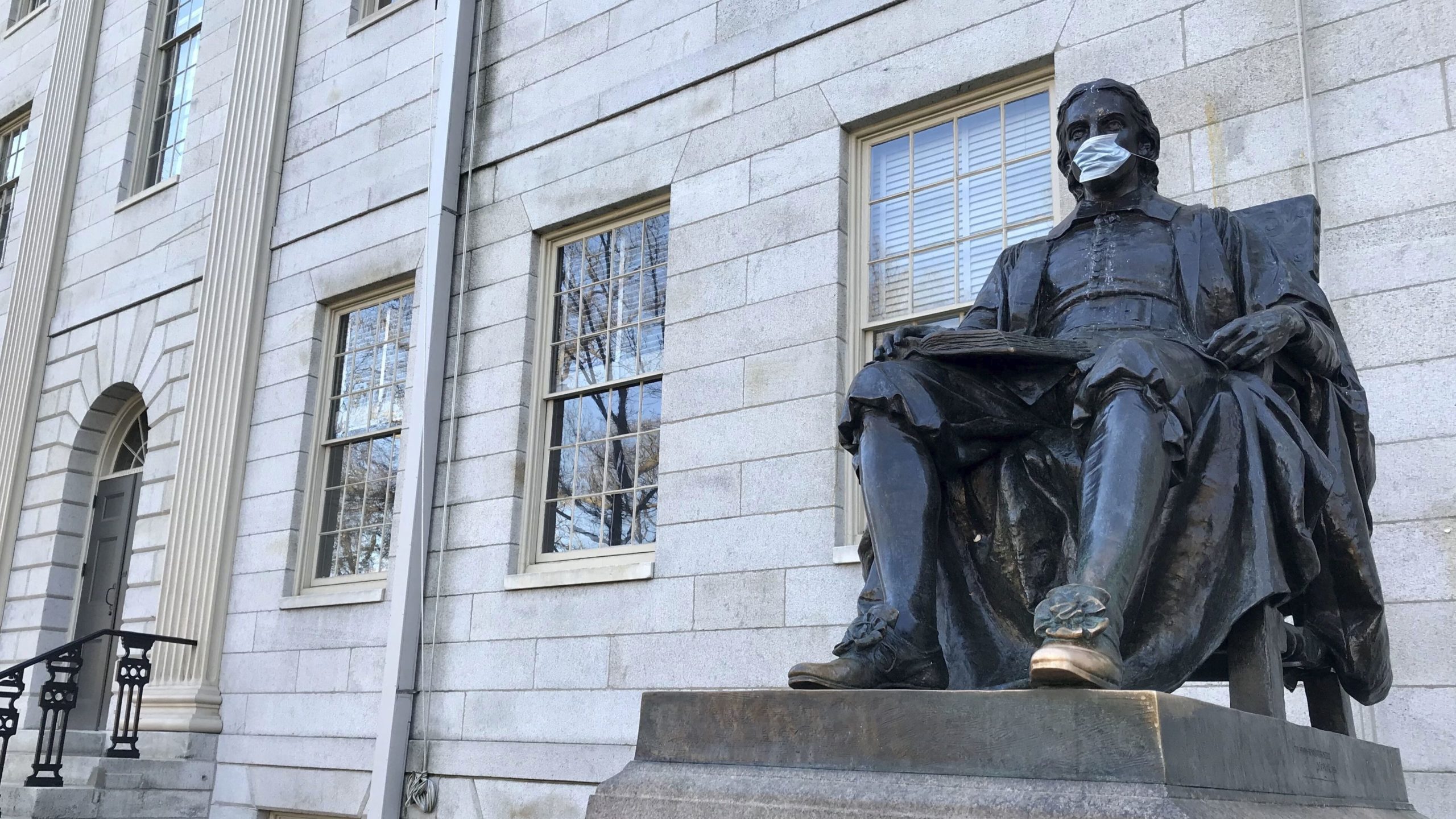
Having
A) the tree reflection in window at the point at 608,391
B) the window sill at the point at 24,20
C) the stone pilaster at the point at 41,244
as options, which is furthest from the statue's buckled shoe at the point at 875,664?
the window sill at the point at 24,20

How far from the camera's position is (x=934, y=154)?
24.9 ft

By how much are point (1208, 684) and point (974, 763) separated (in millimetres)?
3694

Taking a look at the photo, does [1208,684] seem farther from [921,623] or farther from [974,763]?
[974,763]

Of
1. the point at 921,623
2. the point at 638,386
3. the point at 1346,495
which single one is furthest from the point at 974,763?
the point at 638,386

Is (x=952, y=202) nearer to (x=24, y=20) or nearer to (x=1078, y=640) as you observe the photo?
(x=1078, y=640)

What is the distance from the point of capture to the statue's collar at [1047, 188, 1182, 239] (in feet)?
12.4

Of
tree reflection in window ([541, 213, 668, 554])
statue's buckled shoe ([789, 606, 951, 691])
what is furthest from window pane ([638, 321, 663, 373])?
statue's buckled shoe ([789, 606, 951, 691])

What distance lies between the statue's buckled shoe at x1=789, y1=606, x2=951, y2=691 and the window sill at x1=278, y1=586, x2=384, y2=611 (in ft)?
22.5

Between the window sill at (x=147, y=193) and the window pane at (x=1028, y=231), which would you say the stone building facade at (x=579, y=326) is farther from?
the window sill at (x=147, y=193)

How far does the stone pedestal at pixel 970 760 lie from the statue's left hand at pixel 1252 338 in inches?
33.9

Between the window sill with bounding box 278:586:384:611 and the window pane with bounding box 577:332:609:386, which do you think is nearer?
the window pane with bounding box 577:332:609:386

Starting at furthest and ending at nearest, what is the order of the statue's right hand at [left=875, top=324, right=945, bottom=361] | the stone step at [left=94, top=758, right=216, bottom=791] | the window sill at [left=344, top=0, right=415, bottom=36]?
the window sill at [left=344, top=0, right=415, bottom=36] → the stone step at [left=94, top=758, right=216, bottom=791] → the statue's right hand at [left=875, top=324, right=945, bottom=361]

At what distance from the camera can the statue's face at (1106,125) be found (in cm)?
377

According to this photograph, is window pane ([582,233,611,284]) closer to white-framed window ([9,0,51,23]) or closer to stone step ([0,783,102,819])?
stone step ([0,783,102,819])
